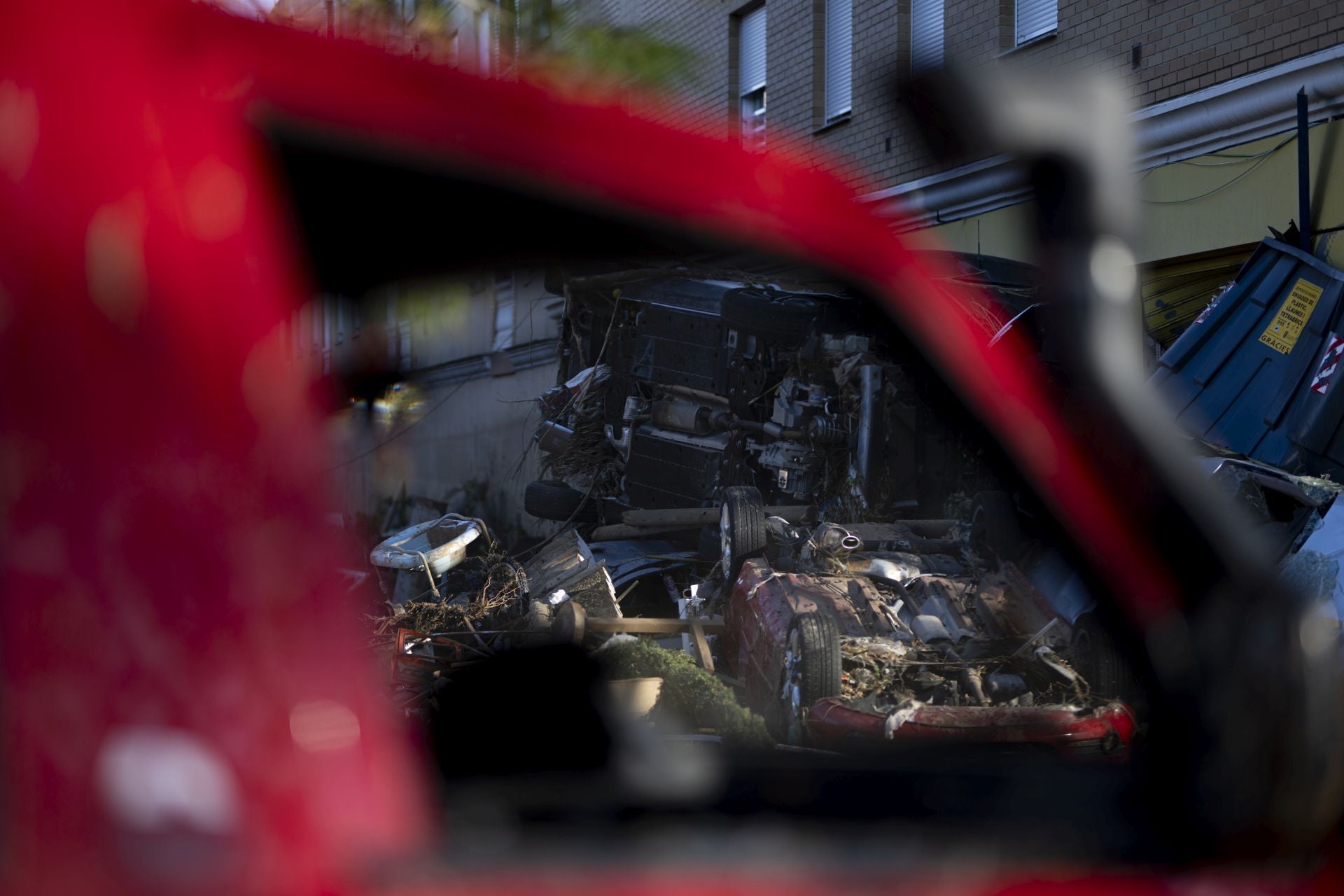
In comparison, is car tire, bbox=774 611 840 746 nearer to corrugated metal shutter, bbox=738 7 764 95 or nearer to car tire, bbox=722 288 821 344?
car tire, bbox=722 288 821 344

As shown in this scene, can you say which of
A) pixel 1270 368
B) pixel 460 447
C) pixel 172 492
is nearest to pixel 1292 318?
pixel 1270 368

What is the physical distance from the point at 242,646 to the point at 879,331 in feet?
3.40

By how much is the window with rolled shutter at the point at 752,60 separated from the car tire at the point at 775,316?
1255cm

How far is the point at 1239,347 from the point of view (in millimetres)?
8422

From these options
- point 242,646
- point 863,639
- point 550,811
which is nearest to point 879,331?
point 863,639

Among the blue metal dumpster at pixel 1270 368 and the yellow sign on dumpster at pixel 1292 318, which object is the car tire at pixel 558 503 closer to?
the blue metal dumpster at pixel 1270 368

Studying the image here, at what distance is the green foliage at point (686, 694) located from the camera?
131cm

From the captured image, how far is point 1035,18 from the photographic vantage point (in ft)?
37.4

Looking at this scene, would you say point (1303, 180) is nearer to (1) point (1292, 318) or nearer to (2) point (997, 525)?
→ (1) point (1292, 318)

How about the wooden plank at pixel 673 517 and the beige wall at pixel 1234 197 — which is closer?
the wooden plank at pixel 673 517

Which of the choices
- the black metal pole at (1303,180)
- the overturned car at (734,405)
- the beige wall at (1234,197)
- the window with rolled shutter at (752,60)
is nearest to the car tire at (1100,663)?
the overturned car at (734,405)

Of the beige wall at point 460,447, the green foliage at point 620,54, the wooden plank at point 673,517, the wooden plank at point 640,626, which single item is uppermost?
the green foliage at point 620,54

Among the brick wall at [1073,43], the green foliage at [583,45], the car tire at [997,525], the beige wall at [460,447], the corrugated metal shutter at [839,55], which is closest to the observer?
the beige wall at [460,447]

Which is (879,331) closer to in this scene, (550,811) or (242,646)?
(550,811)
